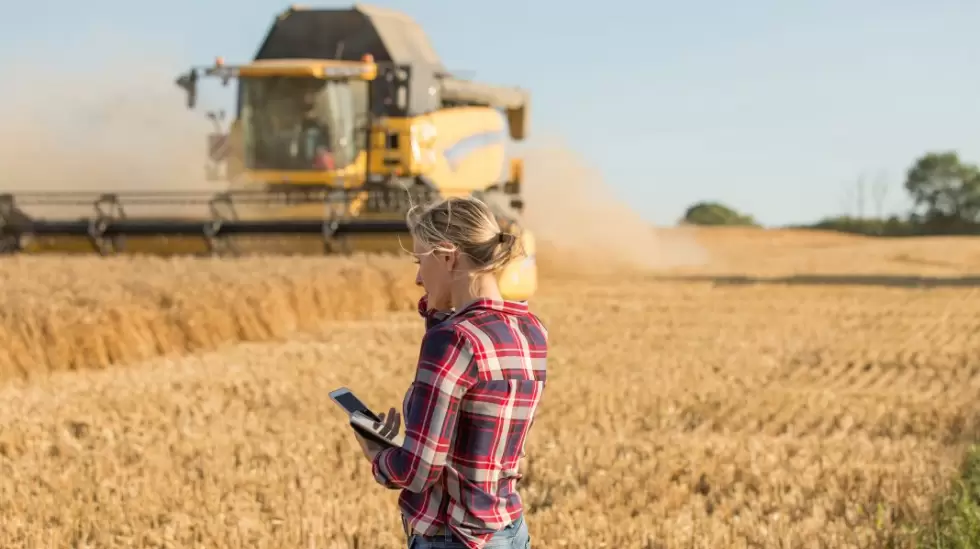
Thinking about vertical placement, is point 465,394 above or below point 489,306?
below

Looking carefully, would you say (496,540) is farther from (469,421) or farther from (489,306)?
(489,306)

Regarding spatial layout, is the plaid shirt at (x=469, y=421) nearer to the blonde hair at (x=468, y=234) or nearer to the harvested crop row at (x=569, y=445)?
the blonde hair at (x=468, y=234)

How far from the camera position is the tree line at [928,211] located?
60722 millimetres

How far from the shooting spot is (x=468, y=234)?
274 centimetres

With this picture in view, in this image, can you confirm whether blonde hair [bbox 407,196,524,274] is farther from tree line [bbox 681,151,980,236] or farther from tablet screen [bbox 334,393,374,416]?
→ tree line [bbox 681,151,980,236]

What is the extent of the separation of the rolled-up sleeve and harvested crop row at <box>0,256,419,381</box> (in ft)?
24.5

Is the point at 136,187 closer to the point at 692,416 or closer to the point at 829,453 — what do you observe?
the point at 692,416

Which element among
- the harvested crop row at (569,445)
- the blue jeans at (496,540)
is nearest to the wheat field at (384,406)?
the harvested crop row at (569,445)

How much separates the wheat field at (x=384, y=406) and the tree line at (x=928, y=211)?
46044 millimetres

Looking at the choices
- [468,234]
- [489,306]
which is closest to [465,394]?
[489,306]

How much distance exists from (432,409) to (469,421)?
0.11 metres

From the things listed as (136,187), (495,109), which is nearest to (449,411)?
(495,109)

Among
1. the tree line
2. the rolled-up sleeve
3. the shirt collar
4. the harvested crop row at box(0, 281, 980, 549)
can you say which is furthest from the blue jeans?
the tree line

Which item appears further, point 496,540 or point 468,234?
point 496,540
